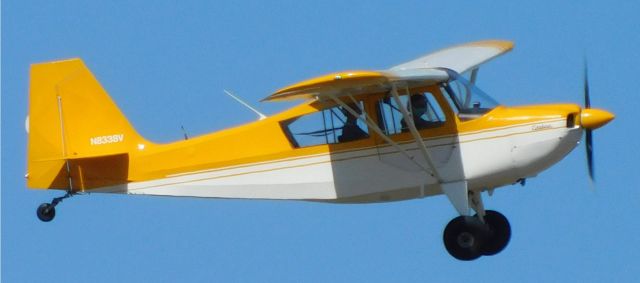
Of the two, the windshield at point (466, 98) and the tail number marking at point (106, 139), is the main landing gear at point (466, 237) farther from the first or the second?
the tail number marking at point (106, 139)

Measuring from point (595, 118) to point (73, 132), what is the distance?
20.6ft

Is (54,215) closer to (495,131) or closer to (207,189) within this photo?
(207,189)

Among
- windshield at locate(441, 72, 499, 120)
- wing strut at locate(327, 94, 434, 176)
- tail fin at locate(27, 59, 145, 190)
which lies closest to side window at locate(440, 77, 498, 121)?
windshield at locate(441, 72, 499, 120)

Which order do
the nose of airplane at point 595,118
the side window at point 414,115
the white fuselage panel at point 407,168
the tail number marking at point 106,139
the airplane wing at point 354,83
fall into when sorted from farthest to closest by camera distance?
1. the tail number marking at point 106,139
2. the side window at point 414,115
3. the white fuselage panel at point 407,168
4. the nose of airplane at point 595,118
5. the airplane wing at point 354,83

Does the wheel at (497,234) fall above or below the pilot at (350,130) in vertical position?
below

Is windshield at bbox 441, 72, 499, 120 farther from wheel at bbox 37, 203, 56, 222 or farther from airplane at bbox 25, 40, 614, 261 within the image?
wheel at bbox 37, 203, 56, 222

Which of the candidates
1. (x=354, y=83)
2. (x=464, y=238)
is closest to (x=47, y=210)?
(x=354, y=83)

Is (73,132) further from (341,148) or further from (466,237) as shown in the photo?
(466,237)

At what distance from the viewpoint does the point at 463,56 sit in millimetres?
20266

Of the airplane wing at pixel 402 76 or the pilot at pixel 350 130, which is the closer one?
the airplane wing at pixel 402 76

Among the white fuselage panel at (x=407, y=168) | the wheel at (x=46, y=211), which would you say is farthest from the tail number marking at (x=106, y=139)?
the white fuselage panel at (x=407, y=168)

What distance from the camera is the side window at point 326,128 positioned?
17.6 meters

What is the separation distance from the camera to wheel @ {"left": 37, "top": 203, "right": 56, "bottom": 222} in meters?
18.8

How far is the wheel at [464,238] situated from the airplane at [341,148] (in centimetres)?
1
